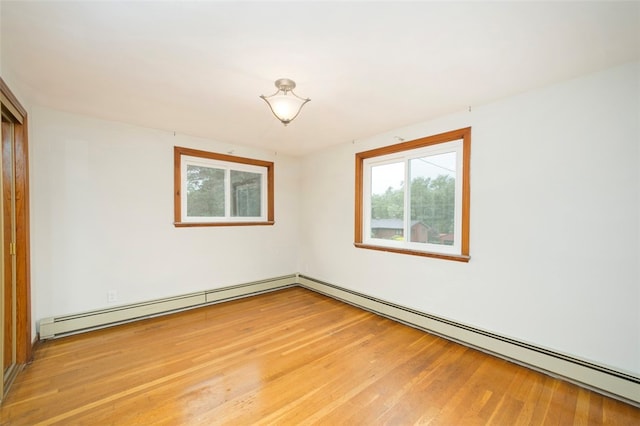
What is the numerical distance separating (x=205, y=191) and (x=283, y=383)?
9.23 ft

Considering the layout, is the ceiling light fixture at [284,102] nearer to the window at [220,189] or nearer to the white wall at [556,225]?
the white wall at [556,225]

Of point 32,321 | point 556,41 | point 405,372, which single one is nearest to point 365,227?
point 405,372

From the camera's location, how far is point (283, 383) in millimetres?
2150

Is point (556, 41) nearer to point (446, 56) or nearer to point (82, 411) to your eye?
point (446, 56)

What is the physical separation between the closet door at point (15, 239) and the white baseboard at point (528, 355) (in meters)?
3.52

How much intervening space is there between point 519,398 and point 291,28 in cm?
293

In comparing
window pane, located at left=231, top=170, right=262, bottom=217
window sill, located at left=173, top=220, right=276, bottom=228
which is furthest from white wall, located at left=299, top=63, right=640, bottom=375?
window pane, located at left=231, top=170, right=262, bottom=217

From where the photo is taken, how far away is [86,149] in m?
3.03

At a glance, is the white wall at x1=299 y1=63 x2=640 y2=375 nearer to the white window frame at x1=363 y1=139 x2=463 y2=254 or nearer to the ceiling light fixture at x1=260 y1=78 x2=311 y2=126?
the white window frame at x1=363 y1=139 x2=463 y2=254

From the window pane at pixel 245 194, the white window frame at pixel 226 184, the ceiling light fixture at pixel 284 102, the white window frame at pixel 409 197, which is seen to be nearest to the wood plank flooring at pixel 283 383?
the white window frame at pixel 409 197

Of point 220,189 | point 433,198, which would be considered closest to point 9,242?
point 220,189

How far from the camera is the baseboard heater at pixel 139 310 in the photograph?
2.86 meters

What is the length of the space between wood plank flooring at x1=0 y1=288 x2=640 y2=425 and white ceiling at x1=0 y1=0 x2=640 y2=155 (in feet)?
7.84

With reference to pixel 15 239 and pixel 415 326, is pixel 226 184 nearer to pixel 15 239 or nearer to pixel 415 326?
pixel 15 239
